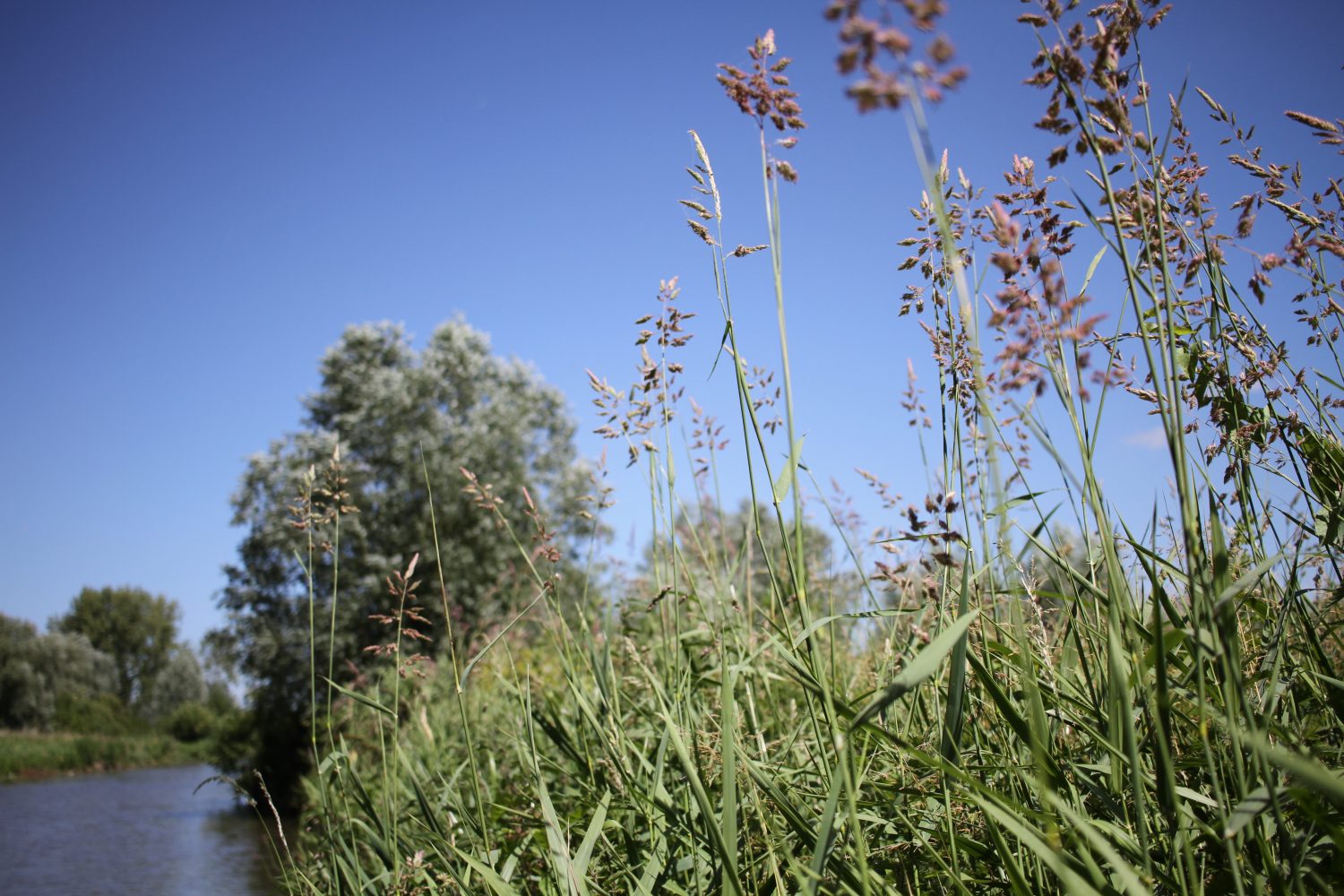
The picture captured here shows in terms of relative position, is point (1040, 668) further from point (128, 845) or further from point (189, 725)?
point (189, 725)

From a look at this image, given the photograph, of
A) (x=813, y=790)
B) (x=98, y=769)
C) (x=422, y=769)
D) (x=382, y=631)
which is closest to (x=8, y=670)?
(x=98, y=769)

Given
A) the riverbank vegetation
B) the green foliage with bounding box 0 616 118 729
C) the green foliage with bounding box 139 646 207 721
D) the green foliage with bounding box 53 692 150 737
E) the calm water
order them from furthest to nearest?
the green foliage with bounding box 139 646 207 721, the green foliage with bounding box 53 692 150 737, the green foliage with bounding box 0 616 118 729, the riverbank vegetation, the calm water

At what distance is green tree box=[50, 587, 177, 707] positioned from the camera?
56.2 metres

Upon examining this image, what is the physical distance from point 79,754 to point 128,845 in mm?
26569

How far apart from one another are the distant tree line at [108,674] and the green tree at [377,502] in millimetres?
12343

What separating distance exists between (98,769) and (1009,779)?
1691 inches

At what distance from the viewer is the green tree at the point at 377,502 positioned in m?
19.0

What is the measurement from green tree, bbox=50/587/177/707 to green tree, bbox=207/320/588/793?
1806 inches

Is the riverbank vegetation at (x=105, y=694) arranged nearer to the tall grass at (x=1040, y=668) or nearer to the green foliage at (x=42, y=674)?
the green foliage at (x=42, y=674)

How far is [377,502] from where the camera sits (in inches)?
809

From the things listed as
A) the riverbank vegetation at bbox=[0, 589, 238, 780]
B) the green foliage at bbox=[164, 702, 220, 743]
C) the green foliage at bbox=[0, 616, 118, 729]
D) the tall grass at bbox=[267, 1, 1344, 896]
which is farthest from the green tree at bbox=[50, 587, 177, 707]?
the tall grass at bbox=[267, 1, 1344, 896]

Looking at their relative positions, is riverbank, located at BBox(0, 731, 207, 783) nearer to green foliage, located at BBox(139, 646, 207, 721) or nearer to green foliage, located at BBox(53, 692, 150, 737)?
green foliage, located at BBox(53, 692, 150, 737)

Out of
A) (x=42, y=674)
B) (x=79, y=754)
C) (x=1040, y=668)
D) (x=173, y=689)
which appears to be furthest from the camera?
(x=173, y=689)

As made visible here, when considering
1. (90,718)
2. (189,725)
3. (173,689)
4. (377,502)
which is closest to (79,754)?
(90,718)
